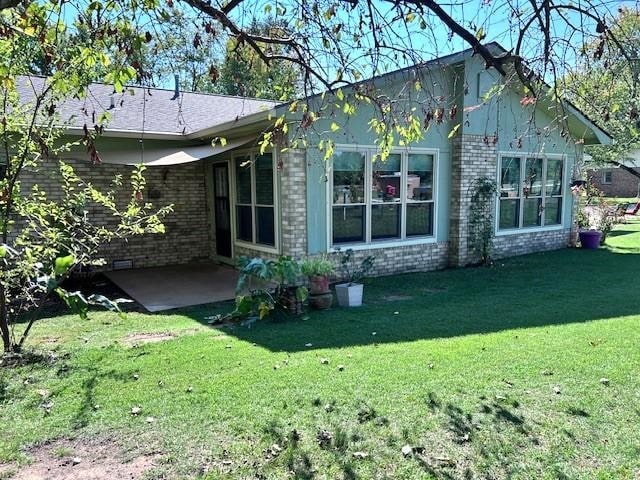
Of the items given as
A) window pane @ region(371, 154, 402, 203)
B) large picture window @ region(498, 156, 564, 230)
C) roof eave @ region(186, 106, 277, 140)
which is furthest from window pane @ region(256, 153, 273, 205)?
large picture window @ region(498, 156, 564, 230)

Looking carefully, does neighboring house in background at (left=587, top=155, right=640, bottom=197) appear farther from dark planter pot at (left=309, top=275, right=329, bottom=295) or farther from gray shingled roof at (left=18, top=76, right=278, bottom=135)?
dark planter pot at (left=309, top=275, right=329, bottom=295)

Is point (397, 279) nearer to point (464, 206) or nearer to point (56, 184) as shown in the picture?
point (464, 206)

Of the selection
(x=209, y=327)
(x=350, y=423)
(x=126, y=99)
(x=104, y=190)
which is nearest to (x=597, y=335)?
(x=350, y=423)

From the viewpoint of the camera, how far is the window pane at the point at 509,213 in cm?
1135

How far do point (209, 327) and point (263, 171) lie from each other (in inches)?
147

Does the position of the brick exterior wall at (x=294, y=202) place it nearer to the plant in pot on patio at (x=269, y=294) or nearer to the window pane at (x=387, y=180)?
A: the plant in pot on patio at (x=269, y=294)

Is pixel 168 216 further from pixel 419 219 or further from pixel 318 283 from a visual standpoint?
pixel 419 219

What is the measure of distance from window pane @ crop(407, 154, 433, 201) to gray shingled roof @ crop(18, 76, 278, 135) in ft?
9.80

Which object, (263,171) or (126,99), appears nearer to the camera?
(263,171)

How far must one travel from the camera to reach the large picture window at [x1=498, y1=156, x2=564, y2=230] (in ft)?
37.0

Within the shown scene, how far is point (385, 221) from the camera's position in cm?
953

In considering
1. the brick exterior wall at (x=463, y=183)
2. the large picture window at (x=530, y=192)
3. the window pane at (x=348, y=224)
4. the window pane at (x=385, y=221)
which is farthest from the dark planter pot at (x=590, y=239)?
the window pane at (x=348, y=224)

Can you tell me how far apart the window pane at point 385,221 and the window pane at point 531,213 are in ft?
13.3

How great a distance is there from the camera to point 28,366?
487 centimetres
